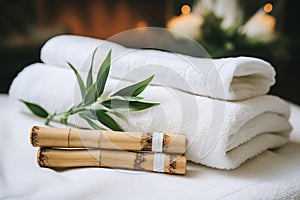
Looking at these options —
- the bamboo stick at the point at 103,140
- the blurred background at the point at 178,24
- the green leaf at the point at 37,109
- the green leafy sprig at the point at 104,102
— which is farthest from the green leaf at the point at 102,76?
the blurred background at the point at 178,24

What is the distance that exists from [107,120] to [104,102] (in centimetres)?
4

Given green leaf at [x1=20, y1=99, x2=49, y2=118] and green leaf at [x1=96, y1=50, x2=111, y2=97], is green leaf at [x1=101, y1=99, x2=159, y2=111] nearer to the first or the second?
green leaf at [x1=96, y1=50, x2=111, y2=97]

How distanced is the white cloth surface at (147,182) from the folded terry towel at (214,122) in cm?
3

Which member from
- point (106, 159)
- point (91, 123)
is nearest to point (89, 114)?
point (91, 123)

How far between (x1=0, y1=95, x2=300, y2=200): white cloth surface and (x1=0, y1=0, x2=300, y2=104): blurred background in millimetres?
1324

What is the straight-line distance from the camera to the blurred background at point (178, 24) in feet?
7.03

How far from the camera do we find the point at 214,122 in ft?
2.19

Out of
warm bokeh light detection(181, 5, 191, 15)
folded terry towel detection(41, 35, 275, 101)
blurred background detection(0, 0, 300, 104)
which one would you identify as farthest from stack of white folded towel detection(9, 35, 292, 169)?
warm bokeh light detection(181, 5, 191, 15)

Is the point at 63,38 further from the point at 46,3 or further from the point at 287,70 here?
the point at 287,70

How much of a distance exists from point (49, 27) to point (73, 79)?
65.1 inches

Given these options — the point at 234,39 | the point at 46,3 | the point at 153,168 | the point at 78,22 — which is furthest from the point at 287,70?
the point at 153,168

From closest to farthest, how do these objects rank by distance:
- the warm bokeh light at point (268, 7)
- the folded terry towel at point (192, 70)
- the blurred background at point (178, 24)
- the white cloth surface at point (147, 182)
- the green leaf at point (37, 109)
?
the white cloth surface at point (147, 182)
the folded terry towel at point (192, 70)
the green leaf at point (37, 109)
the blurred background at point (178, 24)
the warm bokeh light at point (268, 7)

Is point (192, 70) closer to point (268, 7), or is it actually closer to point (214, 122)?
Answer: point (214, 122)

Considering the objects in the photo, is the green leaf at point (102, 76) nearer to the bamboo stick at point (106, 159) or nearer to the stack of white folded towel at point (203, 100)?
the stack of white folded towel at point (203, 100)
